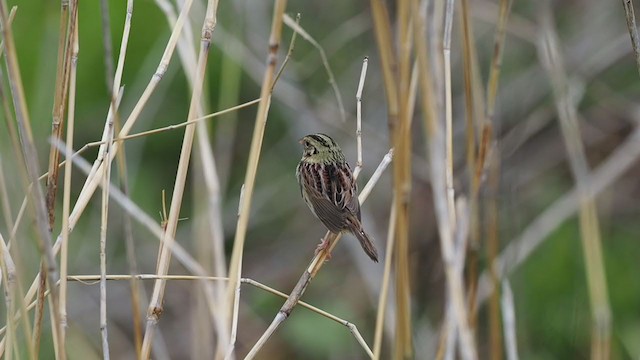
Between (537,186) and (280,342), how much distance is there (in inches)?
76.0

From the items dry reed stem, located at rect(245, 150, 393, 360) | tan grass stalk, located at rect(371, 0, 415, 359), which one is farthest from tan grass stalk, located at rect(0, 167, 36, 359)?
tan grass stalk, located at rect(371, 0, 415, 359)

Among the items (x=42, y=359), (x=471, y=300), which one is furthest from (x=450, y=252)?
(x=42, y=359)

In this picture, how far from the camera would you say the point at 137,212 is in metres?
Answer: 2.20

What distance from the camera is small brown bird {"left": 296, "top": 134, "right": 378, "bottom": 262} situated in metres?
4.00

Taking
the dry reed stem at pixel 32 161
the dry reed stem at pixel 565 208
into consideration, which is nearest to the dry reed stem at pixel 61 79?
the dry reed stem at pixel 32 161

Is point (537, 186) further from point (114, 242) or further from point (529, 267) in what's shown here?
point (114, 242)

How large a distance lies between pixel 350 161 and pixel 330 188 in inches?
71.4

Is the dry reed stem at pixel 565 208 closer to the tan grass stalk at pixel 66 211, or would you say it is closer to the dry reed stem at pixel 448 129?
the dry reed stem at pixel 448 129

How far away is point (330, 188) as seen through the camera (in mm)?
4250

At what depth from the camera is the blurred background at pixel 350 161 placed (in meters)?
5.48

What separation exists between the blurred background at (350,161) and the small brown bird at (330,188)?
80cm

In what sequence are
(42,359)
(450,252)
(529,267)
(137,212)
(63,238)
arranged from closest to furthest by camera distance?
(450,252)
(137,212)
(63,238)
(42,359)
(529,267)

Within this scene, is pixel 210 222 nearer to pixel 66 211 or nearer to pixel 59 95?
pixel 66 211

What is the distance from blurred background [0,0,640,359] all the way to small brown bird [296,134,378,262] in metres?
0.80
